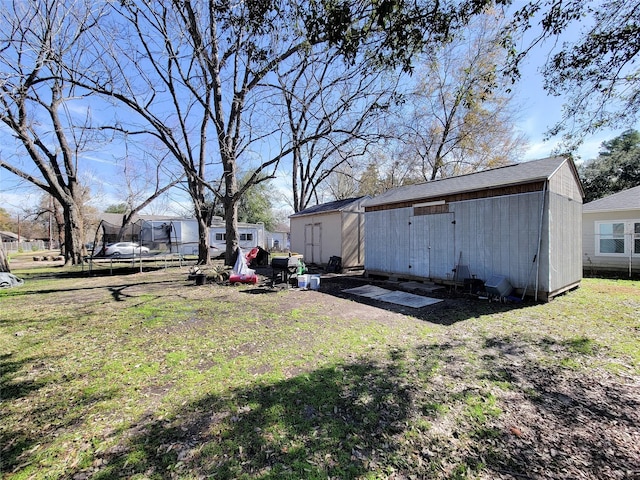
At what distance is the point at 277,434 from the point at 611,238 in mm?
15098

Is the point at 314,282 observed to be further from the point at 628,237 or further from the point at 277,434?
the point at 628,237

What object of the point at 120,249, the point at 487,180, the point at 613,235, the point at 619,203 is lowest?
the point at 120,249

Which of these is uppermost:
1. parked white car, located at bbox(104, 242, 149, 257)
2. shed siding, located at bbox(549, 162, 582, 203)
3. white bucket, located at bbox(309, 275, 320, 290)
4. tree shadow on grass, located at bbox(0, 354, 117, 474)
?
shed siding, located at bbox(549, 162, 582, 203)

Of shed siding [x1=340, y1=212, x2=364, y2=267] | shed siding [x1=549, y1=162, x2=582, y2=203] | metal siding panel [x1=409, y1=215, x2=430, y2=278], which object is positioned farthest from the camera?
shed siding [x1=340, y1=212, x2=364, y2=267]

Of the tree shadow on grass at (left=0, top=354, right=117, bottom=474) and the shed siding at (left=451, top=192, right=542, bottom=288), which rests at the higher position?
the shed siding at (left=451, top=192, right=542, bottom=288)

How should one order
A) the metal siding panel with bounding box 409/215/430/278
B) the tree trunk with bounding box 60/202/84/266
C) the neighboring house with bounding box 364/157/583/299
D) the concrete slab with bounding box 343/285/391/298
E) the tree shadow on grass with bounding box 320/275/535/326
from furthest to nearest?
the tree trunk with bounding box 60/202/84/266 < the metal siding panel with bounding box 409/215/430/278 < the concrete slab with bounding box 343/285/391/298 < the neighboring house with bounding box 364/157/583/299 < the tree shadow on grass with bounding box 320/275/535/326

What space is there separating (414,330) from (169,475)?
3912 millimetres

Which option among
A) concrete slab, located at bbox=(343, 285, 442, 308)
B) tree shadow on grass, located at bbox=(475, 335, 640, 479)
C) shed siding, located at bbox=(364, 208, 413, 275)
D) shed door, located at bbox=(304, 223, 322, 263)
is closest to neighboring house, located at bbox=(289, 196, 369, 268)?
shed door, located at bbox=(304, 223, 322, 263)

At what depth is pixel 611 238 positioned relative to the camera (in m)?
11.4

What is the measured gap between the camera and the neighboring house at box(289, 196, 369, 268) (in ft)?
41.0

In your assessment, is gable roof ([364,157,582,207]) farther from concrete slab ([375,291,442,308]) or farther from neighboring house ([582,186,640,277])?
neighboring house ([582,186,640,277])

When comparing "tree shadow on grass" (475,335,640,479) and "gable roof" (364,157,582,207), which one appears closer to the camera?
"tree shadow on grass" (475,335,640,479)

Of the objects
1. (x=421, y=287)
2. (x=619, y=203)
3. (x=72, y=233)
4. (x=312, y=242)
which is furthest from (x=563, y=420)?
(x=72, y=233)

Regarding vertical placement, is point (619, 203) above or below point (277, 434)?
above
